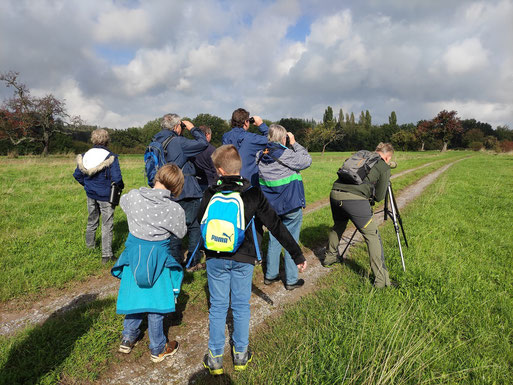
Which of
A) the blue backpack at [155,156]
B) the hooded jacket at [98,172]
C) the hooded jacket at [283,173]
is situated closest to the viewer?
the hooded jacket at [283,173]

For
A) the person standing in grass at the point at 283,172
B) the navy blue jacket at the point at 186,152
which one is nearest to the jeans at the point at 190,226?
the navy blue jacket at the point at 186,152

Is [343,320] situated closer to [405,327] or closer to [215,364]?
[405,327]

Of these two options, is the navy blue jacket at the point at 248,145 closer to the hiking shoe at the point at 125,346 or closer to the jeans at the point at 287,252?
the jeans at the point at 287,252

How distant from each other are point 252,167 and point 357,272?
271 cm

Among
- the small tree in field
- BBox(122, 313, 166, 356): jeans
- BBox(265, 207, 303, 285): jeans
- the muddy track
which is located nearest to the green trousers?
BBox(265, 207, 303, 285): jeans

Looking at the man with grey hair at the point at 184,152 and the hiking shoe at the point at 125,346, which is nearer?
the hiking shoe at the point at 125,346

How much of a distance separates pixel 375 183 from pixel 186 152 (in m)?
3.35

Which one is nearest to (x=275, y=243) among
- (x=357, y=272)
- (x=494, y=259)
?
(x=357, y=272)

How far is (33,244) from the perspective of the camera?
18.9ft

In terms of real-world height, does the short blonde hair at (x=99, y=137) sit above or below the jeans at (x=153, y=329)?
above

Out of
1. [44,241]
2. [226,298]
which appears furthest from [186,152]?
[44,241]

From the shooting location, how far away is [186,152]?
16.0 feet

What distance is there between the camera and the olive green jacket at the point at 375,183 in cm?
441

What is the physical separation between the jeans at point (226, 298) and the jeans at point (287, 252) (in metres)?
1.71
